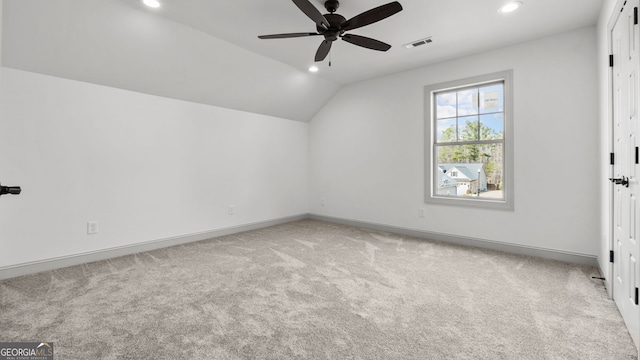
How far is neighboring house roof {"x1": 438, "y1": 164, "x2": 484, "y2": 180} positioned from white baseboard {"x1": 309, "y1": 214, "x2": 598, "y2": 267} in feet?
2.86

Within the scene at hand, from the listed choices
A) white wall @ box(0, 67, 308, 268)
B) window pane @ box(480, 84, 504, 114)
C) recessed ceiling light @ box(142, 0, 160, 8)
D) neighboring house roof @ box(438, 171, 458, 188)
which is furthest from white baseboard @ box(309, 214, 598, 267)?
recessed ceiling light @ box(142, 0, 160, 8)

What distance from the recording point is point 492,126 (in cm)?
394

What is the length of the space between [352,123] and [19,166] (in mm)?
4389

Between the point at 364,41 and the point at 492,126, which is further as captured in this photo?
the point at 492,126

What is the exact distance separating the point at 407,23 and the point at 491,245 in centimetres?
291

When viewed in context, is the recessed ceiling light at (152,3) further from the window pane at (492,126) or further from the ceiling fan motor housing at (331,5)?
the window pane at (492,126)

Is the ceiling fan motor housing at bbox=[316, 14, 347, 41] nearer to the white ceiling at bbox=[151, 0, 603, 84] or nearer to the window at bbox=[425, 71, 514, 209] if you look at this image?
the white ceiling at bbox=[151, 0, 603, 84]

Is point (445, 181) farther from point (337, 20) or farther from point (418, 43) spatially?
point (337, 20)

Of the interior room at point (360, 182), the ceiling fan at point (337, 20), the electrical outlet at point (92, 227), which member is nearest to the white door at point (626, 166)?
the interior room at point (360, 182)

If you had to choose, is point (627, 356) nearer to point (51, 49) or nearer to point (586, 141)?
point (586, 141)

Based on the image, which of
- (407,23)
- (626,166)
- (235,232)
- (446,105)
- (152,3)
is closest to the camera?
(626,166)

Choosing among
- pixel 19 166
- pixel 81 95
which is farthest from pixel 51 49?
pixel 19 166

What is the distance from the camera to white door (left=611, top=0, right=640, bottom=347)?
187cm

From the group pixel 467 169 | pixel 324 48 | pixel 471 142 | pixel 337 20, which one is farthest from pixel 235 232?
pixel 471 142
